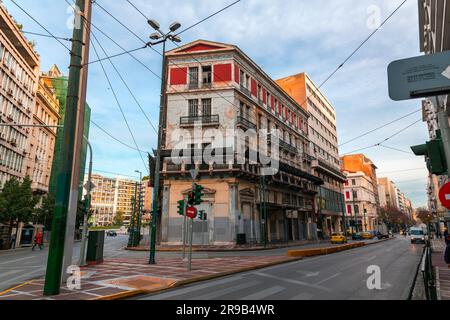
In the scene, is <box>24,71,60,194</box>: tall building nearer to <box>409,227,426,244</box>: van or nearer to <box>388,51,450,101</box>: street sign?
<box>388,51,450,101</box>: street sign

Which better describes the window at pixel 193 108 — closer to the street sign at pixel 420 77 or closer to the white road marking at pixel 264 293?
the white road marking at pixel 264 293

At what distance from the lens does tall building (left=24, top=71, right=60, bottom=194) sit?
39750 mm

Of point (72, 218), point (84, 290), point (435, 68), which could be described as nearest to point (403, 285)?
point (435, 68)

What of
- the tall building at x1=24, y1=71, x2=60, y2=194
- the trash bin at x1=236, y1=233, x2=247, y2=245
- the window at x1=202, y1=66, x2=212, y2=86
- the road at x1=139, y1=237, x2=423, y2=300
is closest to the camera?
the road at x1=139, y1=237, x2=423, y2=300

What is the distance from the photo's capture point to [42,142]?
43031 mm

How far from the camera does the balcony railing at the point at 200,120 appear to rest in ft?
96.9

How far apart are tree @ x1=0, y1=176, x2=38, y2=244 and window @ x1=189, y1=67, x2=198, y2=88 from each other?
63.4ft

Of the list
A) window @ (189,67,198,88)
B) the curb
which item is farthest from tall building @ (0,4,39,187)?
the curb

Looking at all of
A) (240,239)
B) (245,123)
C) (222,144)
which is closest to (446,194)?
(240,239)

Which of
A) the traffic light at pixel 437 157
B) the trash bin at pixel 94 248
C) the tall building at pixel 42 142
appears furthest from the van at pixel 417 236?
the tall building at pixel 42 142

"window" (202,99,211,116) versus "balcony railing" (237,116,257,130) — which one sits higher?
"window" (202,99,211,116)

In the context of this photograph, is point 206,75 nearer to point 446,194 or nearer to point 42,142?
point 42,142

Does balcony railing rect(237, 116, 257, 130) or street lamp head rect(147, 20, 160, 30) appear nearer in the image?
street lamp head rect(147, 20, 160, 30)

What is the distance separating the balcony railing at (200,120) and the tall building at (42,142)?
2328 cm
